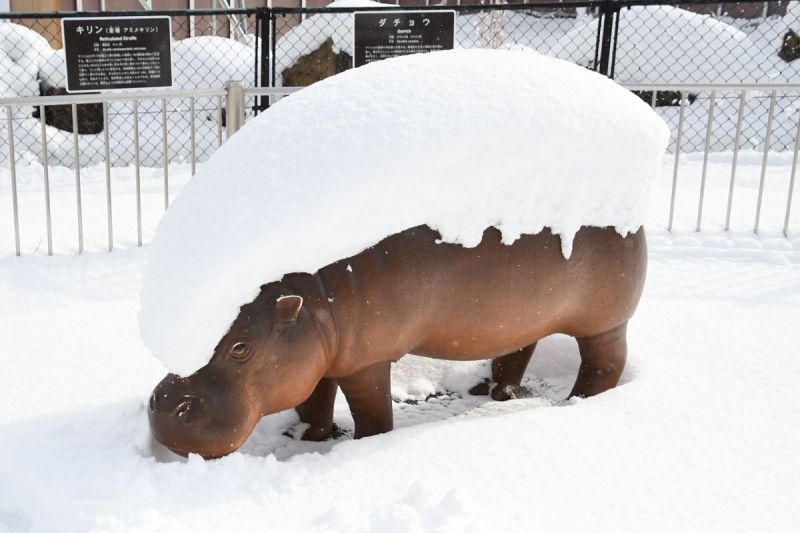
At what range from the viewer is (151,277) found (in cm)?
238

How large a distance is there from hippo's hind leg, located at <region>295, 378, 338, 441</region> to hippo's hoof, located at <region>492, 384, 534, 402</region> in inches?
29.0

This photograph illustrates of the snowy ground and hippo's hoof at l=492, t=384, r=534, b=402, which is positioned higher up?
the snowy ground

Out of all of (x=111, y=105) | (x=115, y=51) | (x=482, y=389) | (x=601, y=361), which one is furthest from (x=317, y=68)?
(x=601, y=361)

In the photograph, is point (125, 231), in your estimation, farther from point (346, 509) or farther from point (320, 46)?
point (320, 46)

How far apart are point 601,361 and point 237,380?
1.40 metres

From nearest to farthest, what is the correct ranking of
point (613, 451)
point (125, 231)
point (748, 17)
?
point (613, 451) → point (125, 231) → point (748, 17)

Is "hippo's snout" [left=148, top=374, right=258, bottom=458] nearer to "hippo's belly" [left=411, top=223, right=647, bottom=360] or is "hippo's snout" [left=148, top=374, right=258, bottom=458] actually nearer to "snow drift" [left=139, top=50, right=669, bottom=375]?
"snow drift" [left=139, top=50, right=669, bottom=375]

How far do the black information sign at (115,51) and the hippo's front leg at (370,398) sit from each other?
3685 millimetres

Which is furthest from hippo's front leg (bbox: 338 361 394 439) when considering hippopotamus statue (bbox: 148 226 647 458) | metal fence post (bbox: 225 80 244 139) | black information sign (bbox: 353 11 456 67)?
black information sign (bbox: 353 11 456 67)

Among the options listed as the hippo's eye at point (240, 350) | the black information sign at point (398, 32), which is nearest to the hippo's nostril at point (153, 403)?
the hippo's eye at point (240, 350)

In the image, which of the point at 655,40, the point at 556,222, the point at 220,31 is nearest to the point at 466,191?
the point at 556,222

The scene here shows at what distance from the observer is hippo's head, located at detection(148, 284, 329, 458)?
7.72ft

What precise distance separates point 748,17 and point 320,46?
289 inches

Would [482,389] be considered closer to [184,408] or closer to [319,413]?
[319,413]
